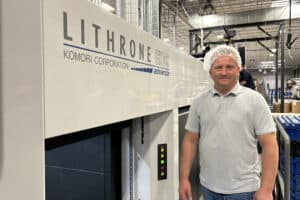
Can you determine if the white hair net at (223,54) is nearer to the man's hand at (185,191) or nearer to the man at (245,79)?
the man's hand at (185,191)

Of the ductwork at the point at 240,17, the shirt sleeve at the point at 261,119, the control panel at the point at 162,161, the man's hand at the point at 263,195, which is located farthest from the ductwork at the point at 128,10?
the ductwork at the point at 240,17

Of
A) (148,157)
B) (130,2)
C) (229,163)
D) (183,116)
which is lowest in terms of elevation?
(229,163)

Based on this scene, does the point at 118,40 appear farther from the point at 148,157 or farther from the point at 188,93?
the point at 188,93

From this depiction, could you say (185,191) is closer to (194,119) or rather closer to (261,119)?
(194,119)

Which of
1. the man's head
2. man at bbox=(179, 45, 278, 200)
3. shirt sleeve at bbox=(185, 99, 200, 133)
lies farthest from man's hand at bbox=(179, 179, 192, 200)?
the man's head

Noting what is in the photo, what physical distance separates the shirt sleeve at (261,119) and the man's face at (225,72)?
0.21 m

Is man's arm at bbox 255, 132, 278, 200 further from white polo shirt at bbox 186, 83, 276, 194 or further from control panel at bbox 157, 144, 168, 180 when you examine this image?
control panel at bbox 157, 144, 168, 180

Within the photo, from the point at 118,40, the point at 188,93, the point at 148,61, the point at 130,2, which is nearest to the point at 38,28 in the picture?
the point at 118,40

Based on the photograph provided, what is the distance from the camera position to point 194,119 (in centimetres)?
204

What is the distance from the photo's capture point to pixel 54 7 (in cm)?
60

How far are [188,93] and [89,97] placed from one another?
1344 millimetres

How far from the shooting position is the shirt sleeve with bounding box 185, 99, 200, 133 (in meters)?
2.03

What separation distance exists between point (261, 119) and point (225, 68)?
41 cm

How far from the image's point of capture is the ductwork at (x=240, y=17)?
6044 mm
